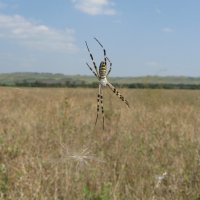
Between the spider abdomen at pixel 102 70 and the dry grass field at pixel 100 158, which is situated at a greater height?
the spider abdomen at pixel 102 70

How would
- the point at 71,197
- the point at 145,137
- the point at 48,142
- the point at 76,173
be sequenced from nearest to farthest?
the point at 71,197, the point at 76,173, the point at 48,142, the point at 145,137

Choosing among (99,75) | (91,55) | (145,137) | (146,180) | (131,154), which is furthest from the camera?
(145,137)

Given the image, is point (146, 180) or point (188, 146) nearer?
point (146, 180)

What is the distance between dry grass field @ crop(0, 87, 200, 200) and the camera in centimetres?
459

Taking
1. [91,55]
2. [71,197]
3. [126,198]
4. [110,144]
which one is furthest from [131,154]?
[91,55]

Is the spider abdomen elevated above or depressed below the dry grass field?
above

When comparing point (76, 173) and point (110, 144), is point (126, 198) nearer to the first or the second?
point (76, 173)

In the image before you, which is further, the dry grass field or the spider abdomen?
the dry grass field

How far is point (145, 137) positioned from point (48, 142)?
66.5 inches

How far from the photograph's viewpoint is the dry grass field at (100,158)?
459cm

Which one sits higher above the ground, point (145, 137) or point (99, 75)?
point (99, 75)

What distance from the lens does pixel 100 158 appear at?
6758 mm

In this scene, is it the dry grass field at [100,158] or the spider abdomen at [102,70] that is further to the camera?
the dry grass field at [100,158]

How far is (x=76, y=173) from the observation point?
4.96 metres
